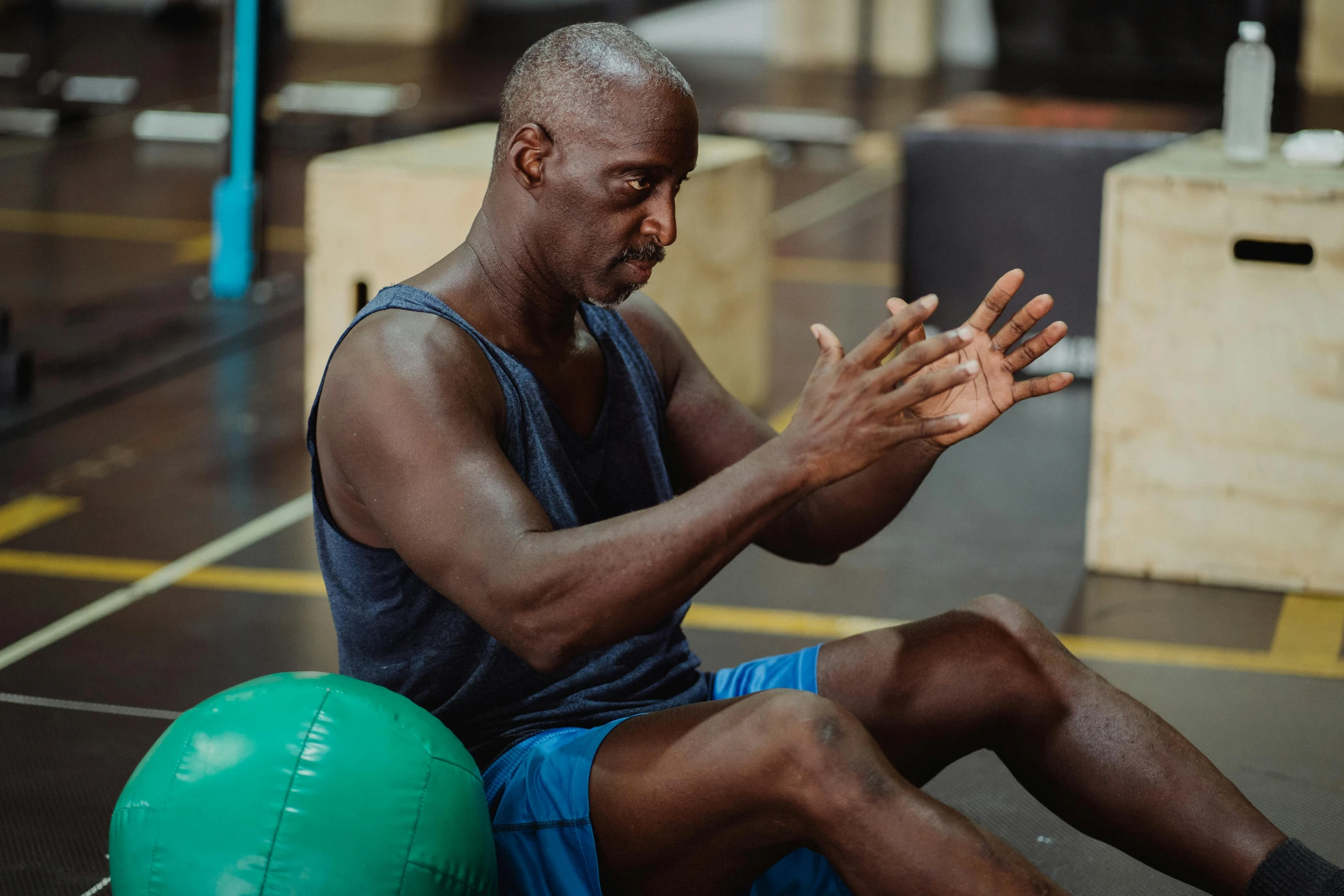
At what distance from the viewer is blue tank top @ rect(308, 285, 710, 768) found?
2.32m

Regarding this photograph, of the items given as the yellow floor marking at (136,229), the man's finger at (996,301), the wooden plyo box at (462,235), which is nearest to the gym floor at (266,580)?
the yellow floor marking at (136,229)

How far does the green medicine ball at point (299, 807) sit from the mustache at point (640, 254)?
675mm

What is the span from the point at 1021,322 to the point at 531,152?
2.41ft

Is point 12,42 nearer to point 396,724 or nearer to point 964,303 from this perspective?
point 964,303

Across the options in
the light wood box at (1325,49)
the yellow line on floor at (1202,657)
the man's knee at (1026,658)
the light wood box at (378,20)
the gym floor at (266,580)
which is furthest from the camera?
the light wood box at (378,20)

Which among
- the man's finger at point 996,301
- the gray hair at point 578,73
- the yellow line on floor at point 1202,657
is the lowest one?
the yellow line on floor at point 1202,657

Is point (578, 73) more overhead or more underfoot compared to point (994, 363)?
more overhead

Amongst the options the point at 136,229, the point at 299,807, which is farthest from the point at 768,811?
Answer: the point at 136,229

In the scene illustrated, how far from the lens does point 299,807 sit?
2049 millimetres

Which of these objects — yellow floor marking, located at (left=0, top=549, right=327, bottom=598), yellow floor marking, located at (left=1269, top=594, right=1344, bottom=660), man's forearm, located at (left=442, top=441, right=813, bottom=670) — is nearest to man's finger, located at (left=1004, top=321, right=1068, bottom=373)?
man's forearm, located at (left=442, top=441, right=813, bottom=670)

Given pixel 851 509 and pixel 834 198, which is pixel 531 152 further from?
pixel 834 198

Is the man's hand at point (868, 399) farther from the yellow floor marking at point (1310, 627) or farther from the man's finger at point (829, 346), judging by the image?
the yellow floor marking at point (1310, 627)

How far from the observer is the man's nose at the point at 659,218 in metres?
2.30

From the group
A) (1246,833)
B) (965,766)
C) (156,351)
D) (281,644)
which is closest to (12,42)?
(156,351)
